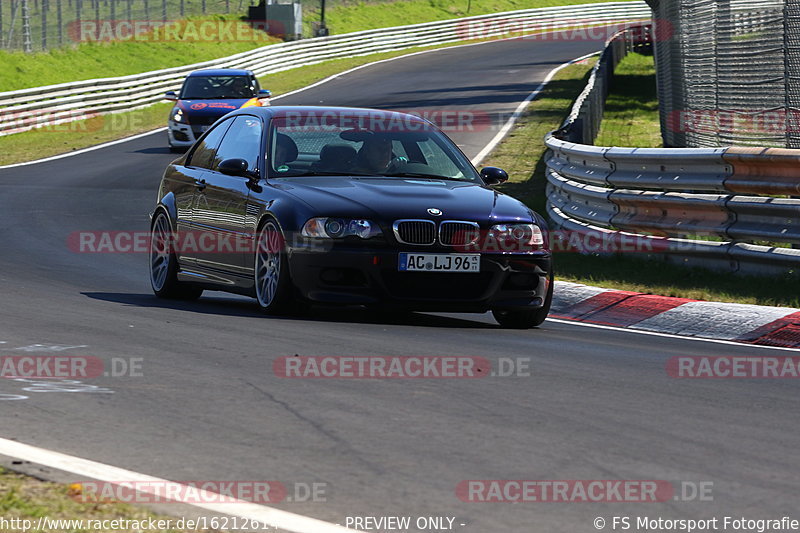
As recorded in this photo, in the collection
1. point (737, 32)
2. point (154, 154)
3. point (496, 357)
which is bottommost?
point (154, 154)

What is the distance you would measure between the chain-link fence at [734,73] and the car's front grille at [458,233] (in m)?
4.88

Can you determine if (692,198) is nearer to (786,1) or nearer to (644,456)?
(786,1)

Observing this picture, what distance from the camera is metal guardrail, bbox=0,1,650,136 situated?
114 ft

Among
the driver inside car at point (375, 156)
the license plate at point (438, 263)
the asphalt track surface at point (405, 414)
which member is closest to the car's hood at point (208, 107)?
the asphalt track surface at point (405, 414)

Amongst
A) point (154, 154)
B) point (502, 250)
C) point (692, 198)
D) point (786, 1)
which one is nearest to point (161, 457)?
point (502, 250)

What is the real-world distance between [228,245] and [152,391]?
384 centimetres

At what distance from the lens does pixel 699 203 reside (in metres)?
11.6

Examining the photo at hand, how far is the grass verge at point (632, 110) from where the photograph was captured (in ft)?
81.4

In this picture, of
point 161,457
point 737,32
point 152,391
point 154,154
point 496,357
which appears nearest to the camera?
point 161,457

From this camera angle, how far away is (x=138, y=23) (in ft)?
182

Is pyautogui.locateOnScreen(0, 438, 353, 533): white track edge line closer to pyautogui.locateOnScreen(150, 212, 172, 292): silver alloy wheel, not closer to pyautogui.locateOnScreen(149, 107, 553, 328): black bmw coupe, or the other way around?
pyautogui.locateOnScreen(149, 107, 553, 328): black bmw coupe
